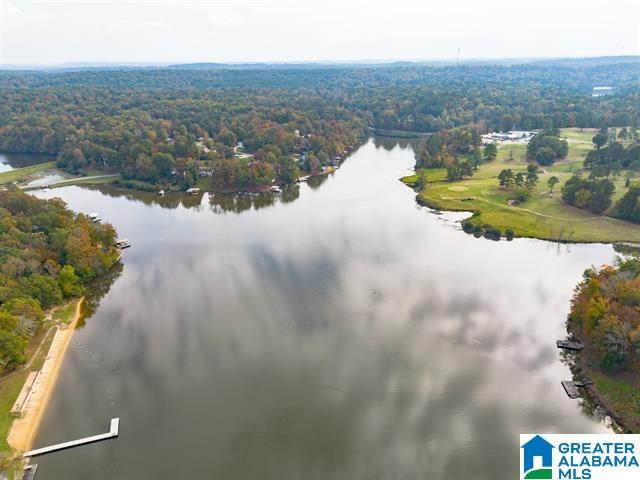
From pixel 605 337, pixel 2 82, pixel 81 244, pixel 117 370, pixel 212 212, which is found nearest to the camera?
pixel 605 337

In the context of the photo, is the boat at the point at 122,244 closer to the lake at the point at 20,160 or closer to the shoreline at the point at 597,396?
the shoreline at the point at 597,396

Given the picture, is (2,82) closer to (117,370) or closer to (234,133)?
(234,133)

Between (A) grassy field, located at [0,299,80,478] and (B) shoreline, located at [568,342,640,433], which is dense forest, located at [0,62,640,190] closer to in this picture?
(A) grassy field, located at [0,299,80,478]

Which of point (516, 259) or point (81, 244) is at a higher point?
point (81, 244)

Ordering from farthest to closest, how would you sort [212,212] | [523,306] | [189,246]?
[212,212] → [189,246] → [523,306]

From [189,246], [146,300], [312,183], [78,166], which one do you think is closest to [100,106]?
[78,166]

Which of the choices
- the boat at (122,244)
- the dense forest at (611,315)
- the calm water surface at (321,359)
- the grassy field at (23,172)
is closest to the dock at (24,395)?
the calm water surface at (321,359)
